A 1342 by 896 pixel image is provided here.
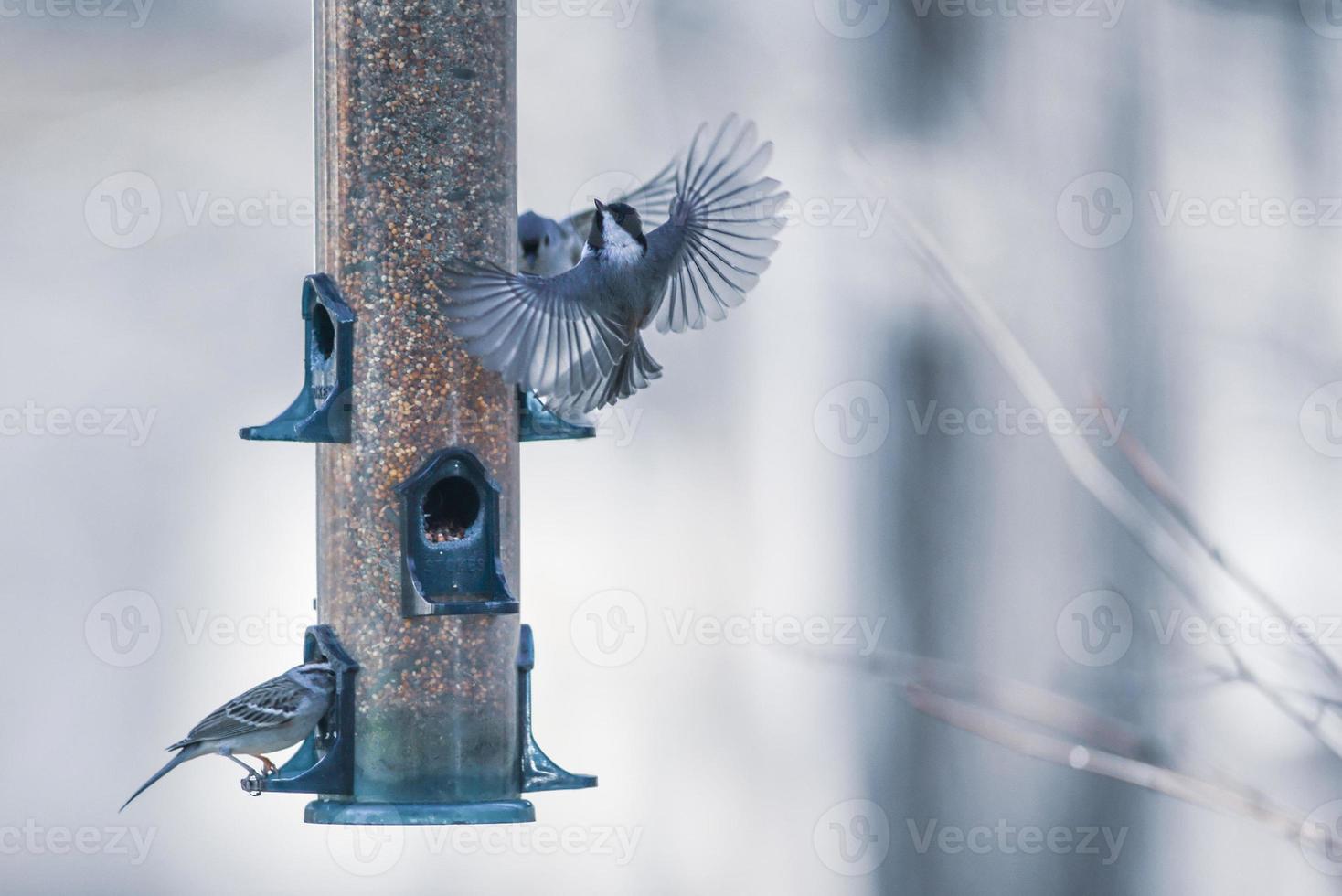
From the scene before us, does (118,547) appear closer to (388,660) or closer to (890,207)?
(890,207)

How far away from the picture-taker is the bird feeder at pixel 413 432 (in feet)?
16.8

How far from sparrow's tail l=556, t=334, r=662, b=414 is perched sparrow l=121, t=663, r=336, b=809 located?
3.27ft

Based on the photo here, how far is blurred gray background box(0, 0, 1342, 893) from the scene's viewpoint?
32.0ft

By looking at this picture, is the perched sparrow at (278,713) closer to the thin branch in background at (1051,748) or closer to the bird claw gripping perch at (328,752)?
the bird claw gripping perch at (328,752)

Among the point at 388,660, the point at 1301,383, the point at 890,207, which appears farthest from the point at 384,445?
the point at 1301,383

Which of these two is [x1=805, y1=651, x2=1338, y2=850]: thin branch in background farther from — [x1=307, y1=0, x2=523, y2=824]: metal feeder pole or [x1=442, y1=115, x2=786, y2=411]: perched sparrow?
[x1=307, y1=0, x2=523, y2=824]: metal feeder pole

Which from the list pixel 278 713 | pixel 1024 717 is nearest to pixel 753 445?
pixel 1024 717

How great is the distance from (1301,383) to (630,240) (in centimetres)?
570

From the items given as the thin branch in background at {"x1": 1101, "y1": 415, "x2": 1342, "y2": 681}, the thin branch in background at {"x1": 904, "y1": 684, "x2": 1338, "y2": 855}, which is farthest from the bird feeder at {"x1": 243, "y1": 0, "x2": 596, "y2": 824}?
the thin branch in background at {"x1": 904, "y1": 684, "x2": 1338, "y2": 855}

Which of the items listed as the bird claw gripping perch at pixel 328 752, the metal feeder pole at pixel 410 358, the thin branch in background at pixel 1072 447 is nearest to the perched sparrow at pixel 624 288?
the metal feeder pole at pixel 410 358

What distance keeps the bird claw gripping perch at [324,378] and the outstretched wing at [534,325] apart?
0.98ft

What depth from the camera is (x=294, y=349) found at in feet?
32.3

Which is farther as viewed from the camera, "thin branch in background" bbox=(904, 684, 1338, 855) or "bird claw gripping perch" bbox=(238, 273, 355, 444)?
"thin branch in background" bbox=(904, 684, 1338, 855)

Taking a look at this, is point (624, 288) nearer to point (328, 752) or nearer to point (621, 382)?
point (621, 382)
